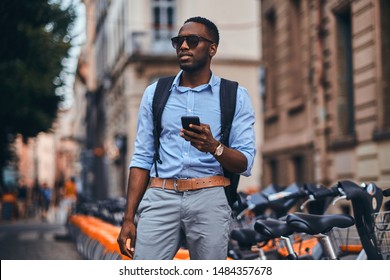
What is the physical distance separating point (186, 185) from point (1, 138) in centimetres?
1750

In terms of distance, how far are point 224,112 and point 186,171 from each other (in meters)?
0.29

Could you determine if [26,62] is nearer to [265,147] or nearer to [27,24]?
[27,24]

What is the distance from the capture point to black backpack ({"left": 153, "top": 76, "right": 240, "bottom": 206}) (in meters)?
3.87

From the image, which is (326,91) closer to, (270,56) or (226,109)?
(270,56)

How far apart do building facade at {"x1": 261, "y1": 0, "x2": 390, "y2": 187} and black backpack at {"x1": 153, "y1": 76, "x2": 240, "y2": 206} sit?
8146 millimetres

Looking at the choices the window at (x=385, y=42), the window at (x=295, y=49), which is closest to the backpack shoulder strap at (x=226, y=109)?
the window at (x=385, y=42)

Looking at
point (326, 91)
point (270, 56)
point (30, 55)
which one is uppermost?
point (270, 56)

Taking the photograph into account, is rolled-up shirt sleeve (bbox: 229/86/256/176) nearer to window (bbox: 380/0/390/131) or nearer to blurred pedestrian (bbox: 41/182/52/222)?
window (bbox: 380/0/390/131)

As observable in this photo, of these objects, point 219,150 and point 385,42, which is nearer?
point 219,150

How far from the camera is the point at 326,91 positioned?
Answer: 15906 mm

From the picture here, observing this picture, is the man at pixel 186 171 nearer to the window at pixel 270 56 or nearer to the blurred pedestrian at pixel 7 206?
the window at pixel 270 56

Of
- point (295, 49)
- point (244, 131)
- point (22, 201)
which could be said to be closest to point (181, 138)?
point (244, 131)
